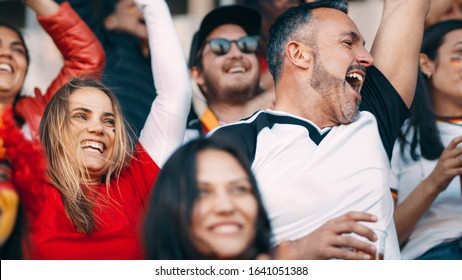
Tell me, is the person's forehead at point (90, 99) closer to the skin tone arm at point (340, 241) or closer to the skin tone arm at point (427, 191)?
the skin tone arm at point (340, 241)

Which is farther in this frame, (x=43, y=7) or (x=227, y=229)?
(x=43, y=7)

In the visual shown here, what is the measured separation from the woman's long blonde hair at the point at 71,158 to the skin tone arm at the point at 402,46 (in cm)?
98

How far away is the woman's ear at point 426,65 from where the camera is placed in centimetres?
402

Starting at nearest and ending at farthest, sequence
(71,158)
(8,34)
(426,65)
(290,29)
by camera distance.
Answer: (71,158)
(290,29)
(8,34)
(426,65)

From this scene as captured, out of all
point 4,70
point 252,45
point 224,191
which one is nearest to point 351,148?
point 224,191

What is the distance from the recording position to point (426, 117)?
3.90 metres

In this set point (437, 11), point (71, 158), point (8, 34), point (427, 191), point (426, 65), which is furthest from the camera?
point (437, 11)

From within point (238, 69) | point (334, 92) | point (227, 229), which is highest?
point (238, 69)

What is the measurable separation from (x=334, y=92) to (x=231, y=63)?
85 cm

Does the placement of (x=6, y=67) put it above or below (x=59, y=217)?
above

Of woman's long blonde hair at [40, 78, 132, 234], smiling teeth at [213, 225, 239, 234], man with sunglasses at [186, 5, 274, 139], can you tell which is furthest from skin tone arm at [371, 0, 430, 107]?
smiling teeth at [213, 225, 239, 234]

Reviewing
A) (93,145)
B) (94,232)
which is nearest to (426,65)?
(93,145)

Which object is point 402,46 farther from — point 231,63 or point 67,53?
point 67,53

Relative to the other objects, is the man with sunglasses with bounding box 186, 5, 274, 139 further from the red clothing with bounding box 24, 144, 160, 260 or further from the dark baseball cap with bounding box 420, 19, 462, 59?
the red clothing with bounding box 24, 144, 160, 260
